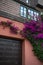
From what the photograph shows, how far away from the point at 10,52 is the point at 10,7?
7.64ft

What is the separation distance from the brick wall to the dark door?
1.49m

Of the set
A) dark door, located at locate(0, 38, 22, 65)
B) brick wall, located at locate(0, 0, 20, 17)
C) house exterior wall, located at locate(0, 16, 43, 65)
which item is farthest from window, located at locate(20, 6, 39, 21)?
dark door, located at locate(0, 38, 22, 65)

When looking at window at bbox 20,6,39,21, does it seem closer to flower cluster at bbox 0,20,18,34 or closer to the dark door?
flower cluster at bbox 0,20,18,34

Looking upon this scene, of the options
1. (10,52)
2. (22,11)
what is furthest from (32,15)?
(10,52)

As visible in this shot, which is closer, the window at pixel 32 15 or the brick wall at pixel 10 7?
the brick wall at pixel 10 7

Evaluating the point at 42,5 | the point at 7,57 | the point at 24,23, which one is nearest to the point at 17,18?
the point at 24,23

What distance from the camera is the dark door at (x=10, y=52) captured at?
10.5 m

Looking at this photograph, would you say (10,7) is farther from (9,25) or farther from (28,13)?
(28,13)

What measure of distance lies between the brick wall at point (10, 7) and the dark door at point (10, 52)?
1.49 meters

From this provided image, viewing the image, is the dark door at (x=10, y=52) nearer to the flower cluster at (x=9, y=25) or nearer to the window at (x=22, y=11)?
the flower cluster at (x=9, y=25)

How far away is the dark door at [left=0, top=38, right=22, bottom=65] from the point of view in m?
10.5

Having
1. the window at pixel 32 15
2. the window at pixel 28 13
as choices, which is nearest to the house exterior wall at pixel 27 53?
the window at pixel 28 13

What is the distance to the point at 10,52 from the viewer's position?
35.7 feet

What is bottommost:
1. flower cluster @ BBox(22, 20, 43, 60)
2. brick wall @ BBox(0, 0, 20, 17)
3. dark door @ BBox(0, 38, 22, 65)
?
dark door @ BBox(0, 38, 22, 65)
